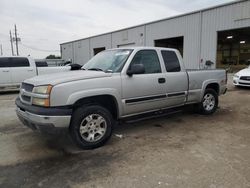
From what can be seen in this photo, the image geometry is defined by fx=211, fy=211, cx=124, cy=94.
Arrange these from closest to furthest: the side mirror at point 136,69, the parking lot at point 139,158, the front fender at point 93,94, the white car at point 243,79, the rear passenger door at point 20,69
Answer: the parking lot at point 139,158, the front fender at point 93,94, the side mirror at point 136,69, the rear passenger door at point 20,69, the white car at point 243,79

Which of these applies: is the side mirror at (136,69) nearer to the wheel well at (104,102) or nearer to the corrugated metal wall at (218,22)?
the wheel well at (104,102)

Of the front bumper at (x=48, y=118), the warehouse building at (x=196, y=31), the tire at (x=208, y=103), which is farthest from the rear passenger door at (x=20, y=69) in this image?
the warehouse building at (x=196, y=31)

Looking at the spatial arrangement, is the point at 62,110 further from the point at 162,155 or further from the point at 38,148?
the point at 162,155

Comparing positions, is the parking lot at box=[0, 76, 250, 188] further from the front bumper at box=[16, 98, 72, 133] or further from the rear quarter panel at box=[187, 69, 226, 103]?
the rear quarter panel at box=[187, 69, 226, 103]

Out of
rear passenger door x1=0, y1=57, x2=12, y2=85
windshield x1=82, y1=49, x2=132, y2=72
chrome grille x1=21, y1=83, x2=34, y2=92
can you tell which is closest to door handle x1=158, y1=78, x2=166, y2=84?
windshield x1=82, y1=49, x2=132, y2=72

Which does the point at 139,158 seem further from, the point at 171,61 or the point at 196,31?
the point at 196,31

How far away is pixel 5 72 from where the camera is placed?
1000 cm

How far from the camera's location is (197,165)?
3090mm

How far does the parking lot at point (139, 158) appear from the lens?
272cm

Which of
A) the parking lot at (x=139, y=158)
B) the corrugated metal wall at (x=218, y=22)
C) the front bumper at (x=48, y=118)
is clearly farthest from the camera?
the corrugated metal wall at (x=218, y=22)

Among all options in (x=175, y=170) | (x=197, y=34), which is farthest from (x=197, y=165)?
(x=197, y=34)

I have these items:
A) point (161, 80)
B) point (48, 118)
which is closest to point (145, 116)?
point (161, 80)

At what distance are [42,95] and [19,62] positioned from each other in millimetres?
8273

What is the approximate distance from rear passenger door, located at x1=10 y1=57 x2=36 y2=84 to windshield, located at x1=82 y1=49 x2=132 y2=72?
22.8 feet
